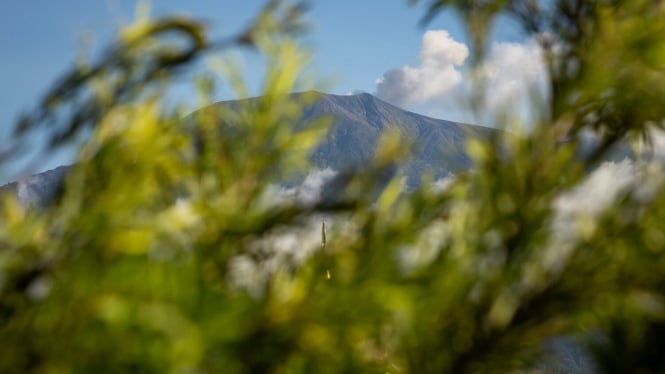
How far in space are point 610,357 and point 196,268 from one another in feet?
4.60

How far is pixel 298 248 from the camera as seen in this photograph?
168cm

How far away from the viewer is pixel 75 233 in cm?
117

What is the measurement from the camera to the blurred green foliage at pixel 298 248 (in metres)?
1.03

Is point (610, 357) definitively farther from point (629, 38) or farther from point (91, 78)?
point (91, 78)

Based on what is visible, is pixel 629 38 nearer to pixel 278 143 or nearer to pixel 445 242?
pixel 445 242

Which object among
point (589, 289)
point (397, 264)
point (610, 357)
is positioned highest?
point (397, 264)

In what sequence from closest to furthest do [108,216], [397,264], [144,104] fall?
[108,216], [397,264], [144,104]

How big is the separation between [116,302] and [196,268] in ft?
0.43

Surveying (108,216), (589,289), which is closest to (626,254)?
(589,289)

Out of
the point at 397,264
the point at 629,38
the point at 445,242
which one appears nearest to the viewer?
the point at 397,264

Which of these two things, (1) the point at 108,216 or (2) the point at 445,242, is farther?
(2) the point at 445,242

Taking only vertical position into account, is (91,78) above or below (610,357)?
above

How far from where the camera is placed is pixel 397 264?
1.24 m

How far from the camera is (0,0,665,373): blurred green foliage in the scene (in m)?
1.03
